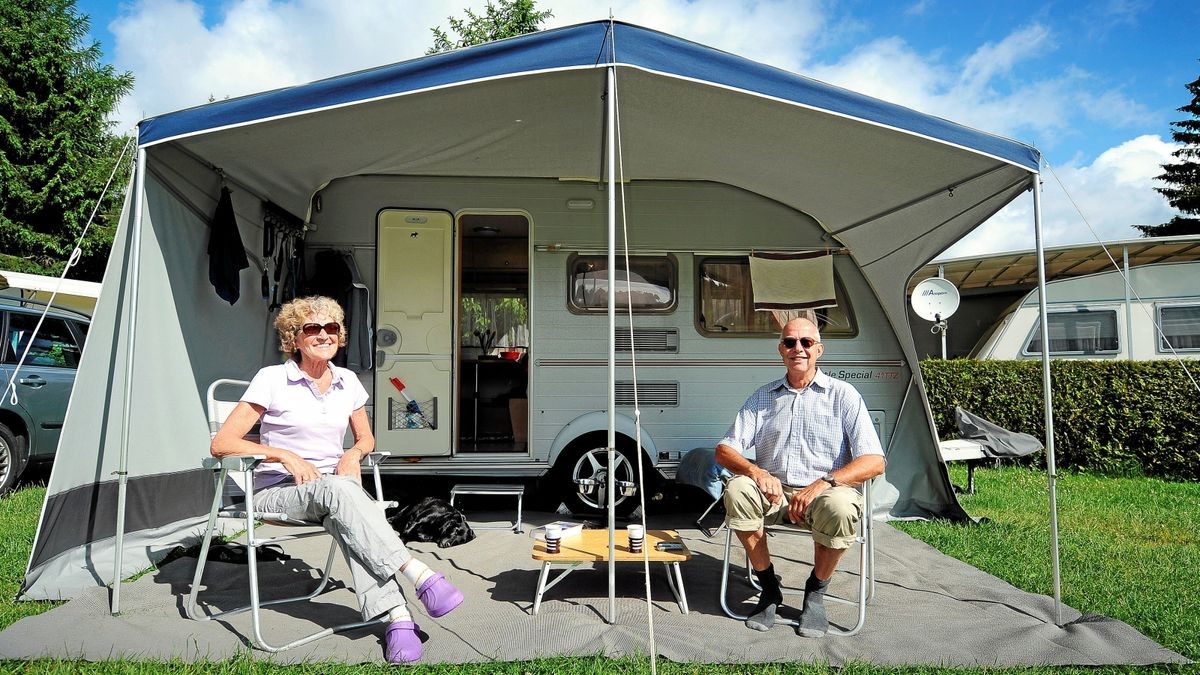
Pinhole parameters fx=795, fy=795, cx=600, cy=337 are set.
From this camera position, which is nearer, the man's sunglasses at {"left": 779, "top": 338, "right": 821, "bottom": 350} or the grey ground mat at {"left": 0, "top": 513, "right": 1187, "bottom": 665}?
the grey ground mat at {"left": 0, "top": 513, "right": 1187, "bottom": 665}

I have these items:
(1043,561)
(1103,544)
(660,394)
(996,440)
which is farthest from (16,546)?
(996,440)

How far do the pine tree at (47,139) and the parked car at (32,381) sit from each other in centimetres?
822

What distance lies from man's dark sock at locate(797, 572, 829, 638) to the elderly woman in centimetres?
127

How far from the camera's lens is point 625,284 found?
507 cm

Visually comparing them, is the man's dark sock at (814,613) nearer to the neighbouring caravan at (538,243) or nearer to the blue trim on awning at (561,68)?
the neighbouring caravan at (538,243)

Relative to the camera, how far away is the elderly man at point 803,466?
9.64 feet

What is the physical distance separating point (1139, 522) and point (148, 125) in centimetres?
584

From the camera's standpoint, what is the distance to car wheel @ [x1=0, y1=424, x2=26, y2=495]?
17.7 feet

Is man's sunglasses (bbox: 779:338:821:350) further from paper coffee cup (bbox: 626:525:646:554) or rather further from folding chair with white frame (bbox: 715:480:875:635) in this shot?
paper coffee cup (bbox: 626:525:646:554)

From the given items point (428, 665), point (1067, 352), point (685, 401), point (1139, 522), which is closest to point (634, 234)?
point (685, 401)

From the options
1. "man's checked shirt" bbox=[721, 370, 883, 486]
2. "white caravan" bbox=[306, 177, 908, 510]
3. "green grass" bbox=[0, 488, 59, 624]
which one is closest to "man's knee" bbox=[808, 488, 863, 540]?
"man's checked shirt" bbox=[721, 370, 883, 486]

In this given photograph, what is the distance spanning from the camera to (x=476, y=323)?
6.16 metres

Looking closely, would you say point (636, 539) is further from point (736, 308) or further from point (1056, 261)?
point (1056, 261)

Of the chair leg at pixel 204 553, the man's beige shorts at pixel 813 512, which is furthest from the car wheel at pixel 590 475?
the chair leg at pixel 204 553
